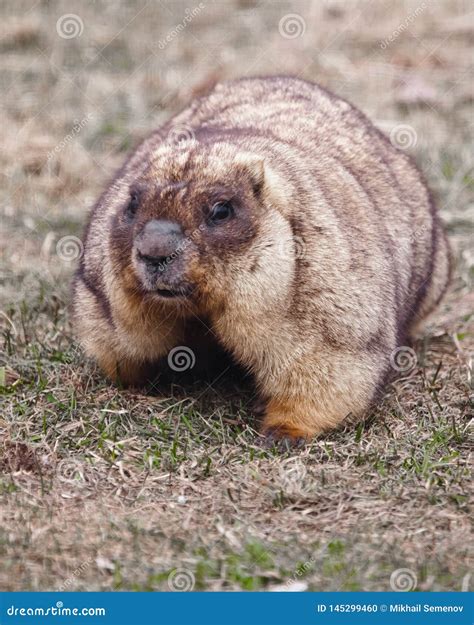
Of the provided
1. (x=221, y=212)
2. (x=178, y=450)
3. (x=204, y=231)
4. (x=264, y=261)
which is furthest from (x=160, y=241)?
(x=178, y=450)

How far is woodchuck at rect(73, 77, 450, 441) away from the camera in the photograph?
21.6 ft

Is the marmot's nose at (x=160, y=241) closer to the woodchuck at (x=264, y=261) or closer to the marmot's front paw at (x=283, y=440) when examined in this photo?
the woodchuck at (x=264, y=261)

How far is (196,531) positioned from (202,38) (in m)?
11.1

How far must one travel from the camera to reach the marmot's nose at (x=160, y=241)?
6.39m

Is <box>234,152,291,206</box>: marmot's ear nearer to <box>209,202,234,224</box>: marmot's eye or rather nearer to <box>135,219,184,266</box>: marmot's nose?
<box>209,202,234,224</box>: marmot's eye

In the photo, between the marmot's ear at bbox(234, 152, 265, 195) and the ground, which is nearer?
the ground

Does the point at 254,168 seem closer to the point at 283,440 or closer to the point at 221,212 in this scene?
the point at 221,212

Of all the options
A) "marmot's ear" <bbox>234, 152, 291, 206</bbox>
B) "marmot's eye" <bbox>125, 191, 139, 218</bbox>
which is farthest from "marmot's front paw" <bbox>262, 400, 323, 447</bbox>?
"marmot's eye" <bbox>125, 191, 139, 218</bbox>

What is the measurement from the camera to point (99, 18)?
1595 cm

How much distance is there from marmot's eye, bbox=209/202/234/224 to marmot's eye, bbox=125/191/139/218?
526 mm

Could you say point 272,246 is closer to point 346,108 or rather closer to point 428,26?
point 346,108

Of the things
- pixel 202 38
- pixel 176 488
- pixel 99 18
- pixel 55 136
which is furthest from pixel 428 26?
pixel 176 488

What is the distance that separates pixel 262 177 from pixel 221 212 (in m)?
0.43

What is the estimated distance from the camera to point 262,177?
22.6ft
